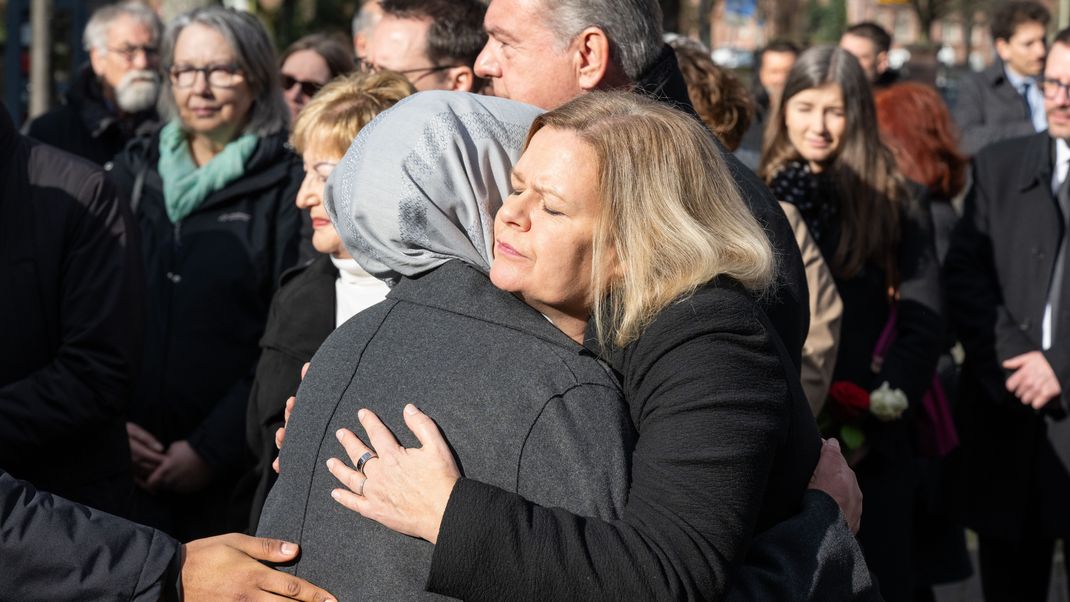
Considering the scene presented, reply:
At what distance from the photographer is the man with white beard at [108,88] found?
20.2 feet

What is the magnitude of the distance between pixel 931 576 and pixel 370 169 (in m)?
3.77

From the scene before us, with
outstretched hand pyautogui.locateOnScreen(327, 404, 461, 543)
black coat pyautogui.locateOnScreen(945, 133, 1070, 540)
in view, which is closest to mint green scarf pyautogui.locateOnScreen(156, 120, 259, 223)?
outstretched hand pyautogui.locateOnScreen(327, 404, 461, 543)

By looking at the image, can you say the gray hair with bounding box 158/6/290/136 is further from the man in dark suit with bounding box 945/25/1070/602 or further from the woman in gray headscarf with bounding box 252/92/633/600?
the man in dark suit with bounding box 945/25/1070/602

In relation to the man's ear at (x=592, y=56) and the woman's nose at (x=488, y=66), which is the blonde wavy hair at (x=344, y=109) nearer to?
the woman's nose at (x=488, y=66)

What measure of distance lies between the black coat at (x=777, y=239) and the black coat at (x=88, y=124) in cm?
385

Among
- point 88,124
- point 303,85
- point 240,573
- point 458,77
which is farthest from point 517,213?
point 88,124

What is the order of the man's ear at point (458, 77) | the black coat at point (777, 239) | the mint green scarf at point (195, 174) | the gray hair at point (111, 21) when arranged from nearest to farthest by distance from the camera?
the black coat at point (777, 239) < the man's ear at point (458, 77) < the mint green scarf at point (195, 174) < the gray hair at point (111, 21)

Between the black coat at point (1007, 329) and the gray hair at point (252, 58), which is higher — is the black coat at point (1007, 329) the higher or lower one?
the lower one

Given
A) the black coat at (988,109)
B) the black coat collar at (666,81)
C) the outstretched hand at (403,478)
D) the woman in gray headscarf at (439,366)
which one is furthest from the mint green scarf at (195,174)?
the black coat at (988,109)

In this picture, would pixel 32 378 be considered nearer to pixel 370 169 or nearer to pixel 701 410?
pixel 370 169

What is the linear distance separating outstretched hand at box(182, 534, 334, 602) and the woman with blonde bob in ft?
0.44

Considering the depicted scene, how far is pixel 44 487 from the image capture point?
332 cm

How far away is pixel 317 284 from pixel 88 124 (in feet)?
11.8

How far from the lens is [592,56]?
9.41 ft
